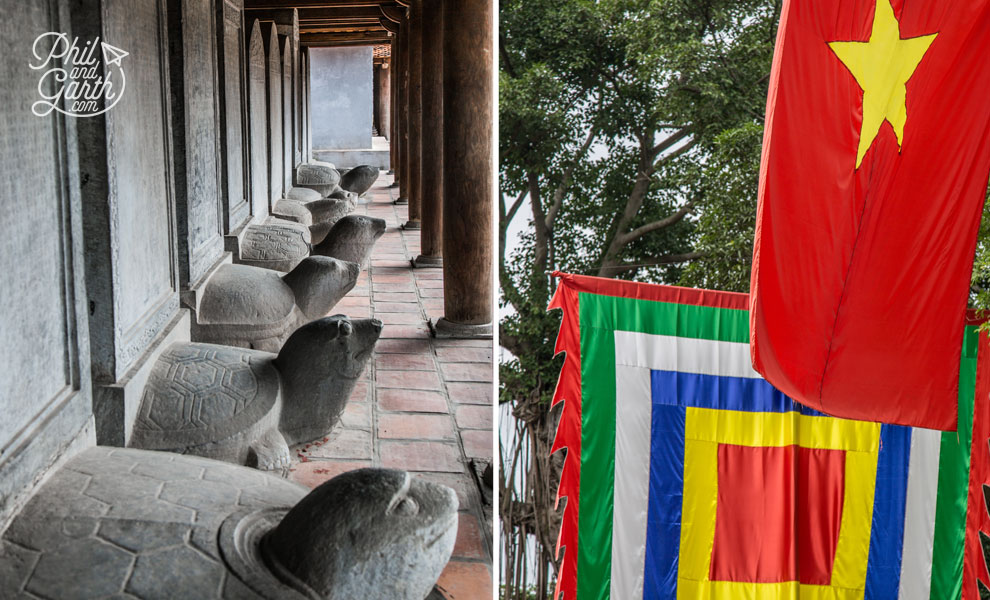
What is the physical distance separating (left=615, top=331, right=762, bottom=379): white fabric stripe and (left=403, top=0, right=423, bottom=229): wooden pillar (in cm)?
666

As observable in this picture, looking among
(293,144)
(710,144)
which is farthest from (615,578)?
(293,144)

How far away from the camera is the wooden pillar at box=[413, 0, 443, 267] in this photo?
8875mm

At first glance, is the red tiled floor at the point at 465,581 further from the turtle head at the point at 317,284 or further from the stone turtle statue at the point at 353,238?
the stone turtle statue at the point at 353,238

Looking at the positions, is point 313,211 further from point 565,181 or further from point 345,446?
point 345,446

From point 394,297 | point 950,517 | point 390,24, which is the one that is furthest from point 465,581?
point 390,24

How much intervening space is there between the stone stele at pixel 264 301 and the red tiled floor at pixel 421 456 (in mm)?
1245

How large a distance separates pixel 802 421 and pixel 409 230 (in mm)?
6944

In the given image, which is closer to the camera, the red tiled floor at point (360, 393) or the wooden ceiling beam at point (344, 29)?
the red tiled floor at point (360, 393)

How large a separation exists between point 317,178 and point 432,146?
16.9 ft

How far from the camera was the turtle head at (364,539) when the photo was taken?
8.84ft

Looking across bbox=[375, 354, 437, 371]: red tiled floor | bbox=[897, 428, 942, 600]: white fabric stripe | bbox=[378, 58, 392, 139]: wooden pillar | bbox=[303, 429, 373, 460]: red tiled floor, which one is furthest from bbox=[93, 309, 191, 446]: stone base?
bbox=[378, 58, 392, 139]: wooden pillar

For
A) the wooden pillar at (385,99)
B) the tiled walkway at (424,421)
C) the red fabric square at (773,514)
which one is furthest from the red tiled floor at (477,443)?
the wooden pillar at (385,99)

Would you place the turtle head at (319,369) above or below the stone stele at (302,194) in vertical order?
below

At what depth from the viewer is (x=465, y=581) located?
3463mm
